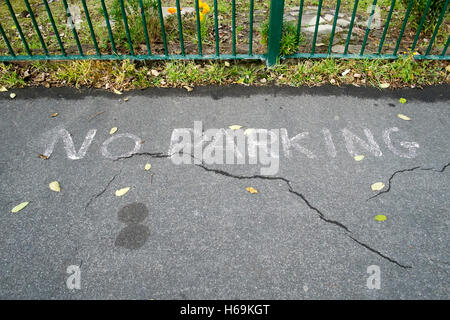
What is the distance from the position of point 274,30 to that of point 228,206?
2128 millimetres

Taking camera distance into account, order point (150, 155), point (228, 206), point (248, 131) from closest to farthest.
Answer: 1. point (228, 206)
2. point (150, 155)
3. point (248, 131)

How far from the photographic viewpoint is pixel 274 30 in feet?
11.0

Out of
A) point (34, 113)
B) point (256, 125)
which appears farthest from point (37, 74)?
point (256, 125)

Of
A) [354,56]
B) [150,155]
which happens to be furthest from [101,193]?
[354,56]

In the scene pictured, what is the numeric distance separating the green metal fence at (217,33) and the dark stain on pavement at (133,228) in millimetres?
2076

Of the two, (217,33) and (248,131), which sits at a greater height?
(217,33)

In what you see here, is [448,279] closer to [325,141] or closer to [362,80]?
[325,141]

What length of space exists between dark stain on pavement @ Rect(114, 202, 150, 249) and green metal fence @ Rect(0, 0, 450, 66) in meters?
2.08

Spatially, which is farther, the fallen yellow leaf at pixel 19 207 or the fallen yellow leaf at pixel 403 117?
the fallen yellow leaf at pixel 403 117

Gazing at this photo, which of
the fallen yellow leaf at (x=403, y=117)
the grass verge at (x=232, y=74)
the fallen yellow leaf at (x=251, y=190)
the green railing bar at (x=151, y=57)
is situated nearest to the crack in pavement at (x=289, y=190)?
the fallen yellow leaf at (x=251, y=190)

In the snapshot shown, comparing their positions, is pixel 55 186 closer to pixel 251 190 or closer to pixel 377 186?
pixel 251 190

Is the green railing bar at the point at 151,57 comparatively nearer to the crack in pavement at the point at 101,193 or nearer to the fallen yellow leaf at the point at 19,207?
the crack in pavement at the point at 101,193

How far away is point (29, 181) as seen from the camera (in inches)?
101

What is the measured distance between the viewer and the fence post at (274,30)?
3139 mm
